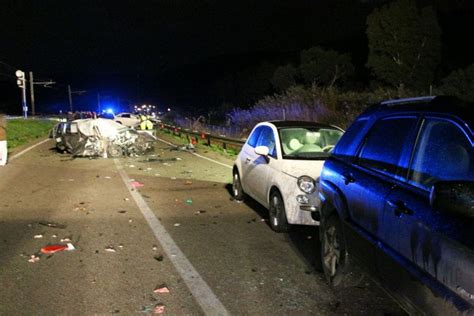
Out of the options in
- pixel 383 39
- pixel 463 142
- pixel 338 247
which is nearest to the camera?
pixel 463 142

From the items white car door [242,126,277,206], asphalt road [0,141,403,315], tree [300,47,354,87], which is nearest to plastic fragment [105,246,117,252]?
asphalt road [0,141,403,315]

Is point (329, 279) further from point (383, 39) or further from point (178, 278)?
point (383, 39)

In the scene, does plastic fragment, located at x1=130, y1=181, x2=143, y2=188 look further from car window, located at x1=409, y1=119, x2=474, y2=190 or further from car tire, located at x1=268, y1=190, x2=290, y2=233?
car window, located at x1=409, y1=119, x2=474, y2=190

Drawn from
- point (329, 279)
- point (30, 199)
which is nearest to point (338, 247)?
point (329, 279)

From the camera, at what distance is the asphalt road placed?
15.0 ft

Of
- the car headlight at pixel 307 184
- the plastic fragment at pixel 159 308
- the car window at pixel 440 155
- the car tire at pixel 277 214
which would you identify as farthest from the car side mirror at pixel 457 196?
the car tire at pixel 277 214

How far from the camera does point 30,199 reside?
10.1 metres

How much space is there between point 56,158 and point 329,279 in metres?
15.8

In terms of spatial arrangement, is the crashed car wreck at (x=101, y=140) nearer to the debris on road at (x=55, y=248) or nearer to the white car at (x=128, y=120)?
the debris on road at (x=55, y=248)

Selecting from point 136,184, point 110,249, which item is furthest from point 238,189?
point 110,249

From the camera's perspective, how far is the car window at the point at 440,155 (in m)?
3.16

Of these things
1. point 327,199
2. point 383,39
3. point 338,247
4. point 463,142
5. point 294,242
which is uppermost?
point 383,39

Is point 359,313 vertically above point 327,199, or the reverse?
point 327,199

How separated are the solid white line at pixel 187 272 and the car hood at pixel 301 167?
6.02ft
